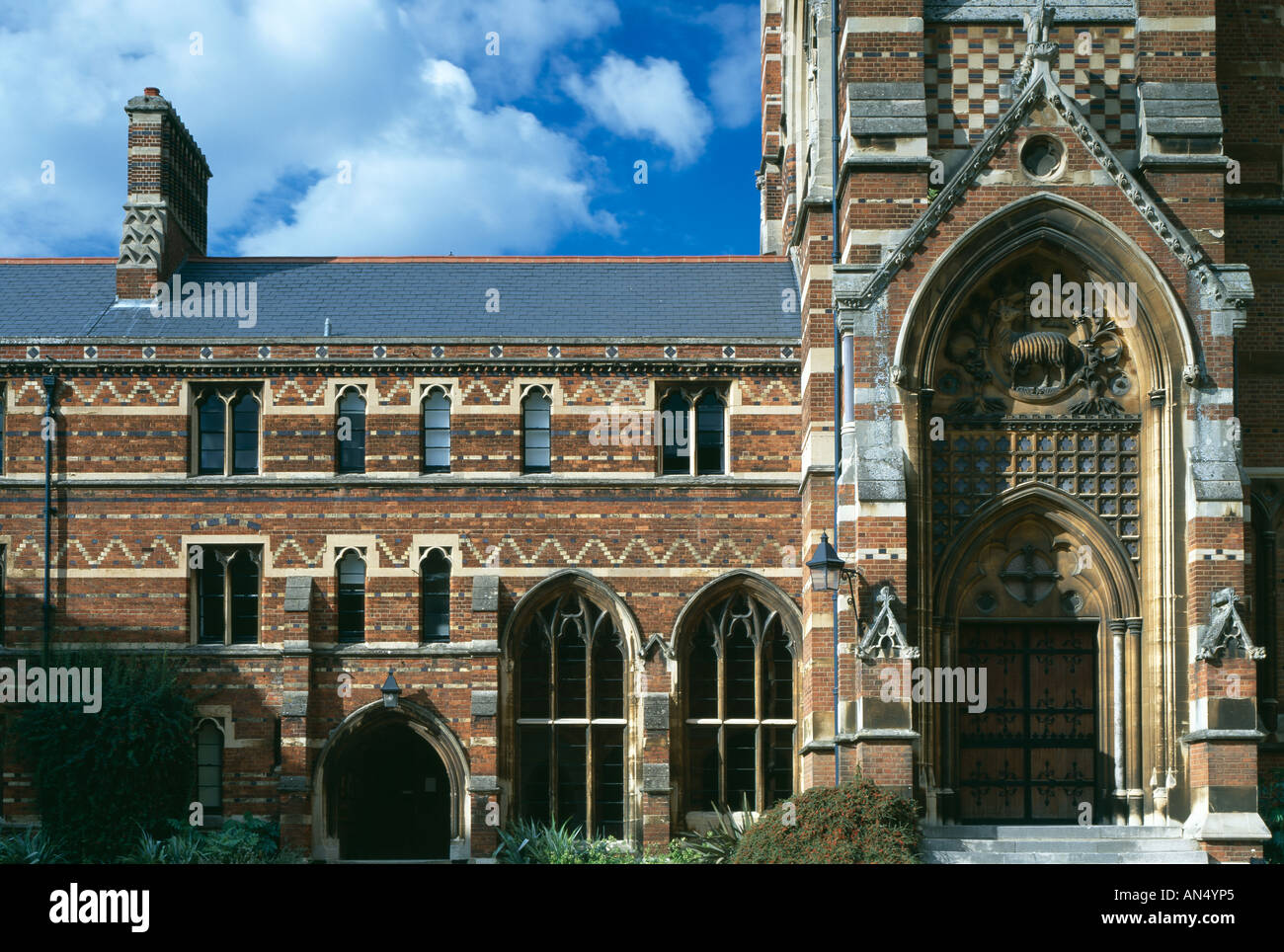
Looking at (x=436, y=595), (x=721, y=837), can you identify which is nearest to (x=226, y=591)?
(x=436, y=595)

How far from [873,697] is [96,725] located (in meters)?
11.9

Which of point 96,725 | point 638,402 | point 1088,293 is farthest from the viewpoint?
point 638,402

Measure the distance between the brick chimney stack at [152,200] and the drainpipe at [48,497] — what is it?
284 cm

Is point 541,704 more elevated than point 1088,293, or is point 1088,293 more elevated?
point 1088,293

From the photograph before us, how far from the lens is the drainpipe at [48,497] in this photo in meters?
25.7

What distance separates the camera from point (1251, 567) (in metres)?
23.8

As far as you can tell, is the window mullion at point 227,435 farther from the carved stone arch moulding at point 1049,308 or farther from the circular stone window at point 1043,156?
the circular stone window at point 1043,156

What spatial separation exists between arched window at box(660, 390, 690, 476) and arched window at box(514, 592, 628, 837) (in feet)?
8.74

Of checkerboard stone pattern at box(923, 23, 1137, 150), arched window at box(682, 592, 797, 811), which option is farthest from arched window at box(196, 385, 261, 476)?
checkerboard stone pattern at box(923, 23, 1137, 150)

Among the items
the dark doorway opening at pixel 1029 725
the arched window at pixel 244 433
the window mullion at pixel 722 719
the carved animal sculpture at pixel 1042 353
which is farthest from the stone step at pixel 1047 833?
the arched window at pixel 244 433

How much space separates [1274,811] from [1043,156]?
9703mm

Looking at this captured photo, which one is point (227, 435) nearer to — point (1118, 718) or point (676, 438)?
point (676, 438)

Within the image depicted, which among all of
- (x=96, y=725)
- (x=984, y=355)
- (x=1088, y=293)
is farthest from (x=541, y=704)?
(x=1088, y=293)
